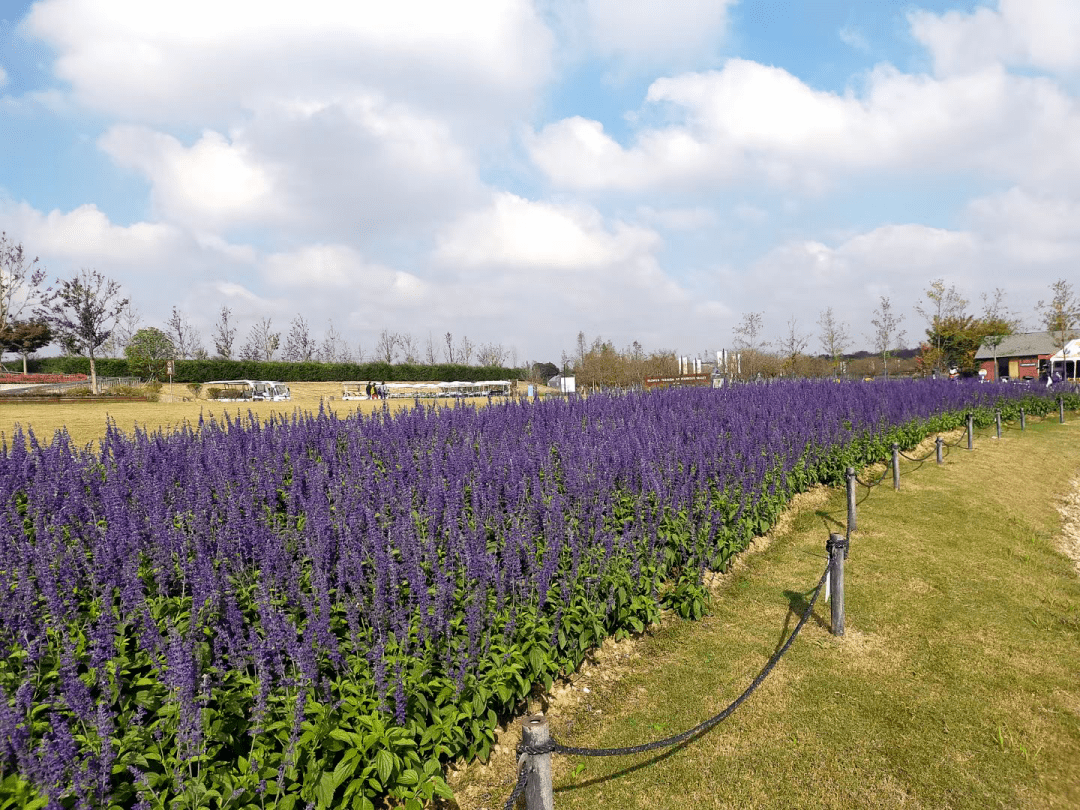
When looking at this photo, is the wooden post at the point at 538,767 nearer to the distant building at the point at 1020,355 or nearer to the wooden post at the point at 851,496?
the wooden post at the point at 851,496

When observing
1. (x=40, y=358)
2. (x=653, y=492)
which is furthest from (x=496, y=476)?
(x=40, y=358)

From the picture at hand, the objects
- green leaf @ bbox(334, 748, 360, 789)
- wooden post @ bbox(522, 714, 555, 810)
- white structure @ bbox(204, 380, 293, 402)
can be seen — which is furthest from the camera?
white structure @ bbox(204, 380, 293, 402)

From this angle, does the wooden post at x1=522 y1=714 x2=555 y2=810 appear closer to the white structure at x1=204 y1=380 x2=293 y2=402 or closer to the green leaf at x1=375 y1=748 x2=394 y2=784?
the green leaf at x1=375 y1=748 x2=394 y2=784

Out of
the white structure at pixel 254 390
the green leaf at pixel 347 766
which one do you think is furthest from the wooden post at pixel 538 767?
the white structure at pixel 254 390

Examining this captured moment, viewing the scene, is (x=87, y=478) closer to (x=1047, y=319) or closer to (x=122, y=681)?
(x=122, y=681)

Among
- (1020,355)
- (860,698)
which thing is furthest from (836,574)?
(1020,355)

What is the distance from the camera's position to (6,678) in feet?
8.33

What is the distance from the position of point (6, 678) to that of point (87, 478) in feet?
12.8

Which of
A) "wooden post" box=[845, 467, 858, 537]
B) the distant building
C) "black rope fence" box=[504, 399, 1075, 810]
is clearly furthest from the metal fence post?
the distant building

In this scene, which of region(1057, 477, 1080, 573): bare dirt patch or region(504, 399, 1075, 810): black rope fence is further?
region(1057, 477, 1080, 573): bare dirt patch

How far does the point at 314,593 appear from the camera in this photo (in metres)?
3.32

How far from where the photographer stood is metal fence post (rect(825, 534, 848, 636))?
15.6 ft

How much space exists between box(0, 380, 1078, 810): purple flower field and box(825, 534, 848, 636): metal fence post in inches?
44.1

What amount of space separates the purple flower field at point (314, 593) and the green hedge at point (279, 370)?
41222 mm
